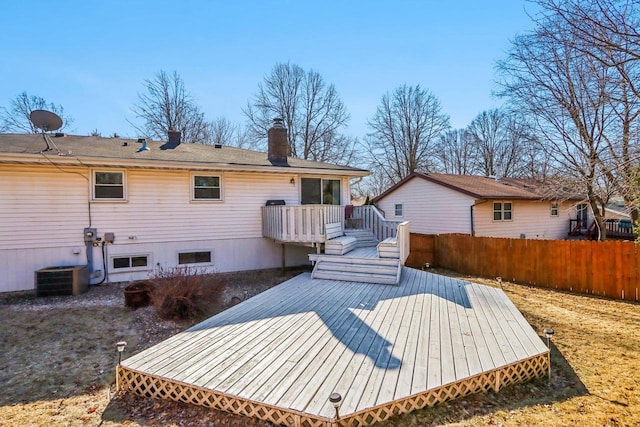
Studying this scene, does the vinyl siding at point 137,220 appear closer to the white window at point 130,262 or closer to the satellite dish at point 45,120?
the white window at point 130,262

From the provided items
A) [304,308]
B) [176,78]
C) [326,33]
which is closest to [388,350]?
[304,308]

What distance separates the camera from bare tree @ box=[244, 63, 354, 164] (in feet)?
87.3

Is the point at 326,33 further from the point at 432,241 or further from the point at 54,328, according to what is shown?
the point at 54,328

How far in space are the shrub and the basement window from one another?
8.36 feet

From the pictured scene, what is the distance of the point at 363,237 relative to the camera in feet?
34.2

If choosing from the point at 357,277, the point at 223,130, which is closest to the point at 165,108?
the point at 223,130

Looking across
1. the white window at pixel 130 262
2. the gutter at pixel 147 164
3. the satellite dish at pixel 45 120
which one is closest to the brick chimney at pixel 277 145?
the gutter at pixel 147 164

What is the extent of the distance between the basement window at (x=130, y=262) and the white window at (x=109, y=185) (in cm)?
178

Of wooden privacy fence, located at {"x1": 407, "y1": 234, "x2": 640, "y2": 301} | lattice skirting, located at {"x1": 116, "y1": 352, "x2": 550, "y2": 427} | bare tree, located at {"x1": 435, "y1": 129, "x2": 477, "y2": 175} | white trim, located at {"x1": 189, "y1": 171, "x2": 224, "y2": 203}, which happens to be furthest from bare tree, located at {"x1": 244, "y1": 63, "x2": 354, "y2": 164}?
lattice skirting, located at {"x1": 116, "y1": 352, "x2": 550, "y2": 427}

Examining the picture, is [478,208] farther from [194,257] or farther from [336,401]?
[336,401]

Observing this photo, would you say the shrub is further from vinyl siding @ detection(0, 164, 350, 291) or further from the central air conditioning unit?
vinyl siding @ detection(0, 164, 350, 291)

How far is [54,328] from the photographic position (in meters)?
5.97

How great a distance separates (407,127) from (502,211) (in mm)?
16653

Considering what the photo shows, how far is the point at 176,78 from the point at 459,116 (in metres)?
25.3
